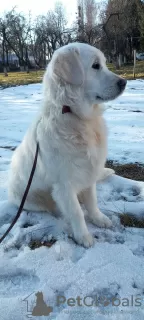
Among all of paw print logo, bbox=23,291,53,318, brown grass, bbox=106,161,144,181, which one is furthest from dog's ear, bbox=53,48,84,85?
brown grass, bbox=106,161,144,181

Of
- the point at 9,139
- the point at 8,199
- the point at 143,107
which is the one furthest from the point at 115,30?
the point at 8,199

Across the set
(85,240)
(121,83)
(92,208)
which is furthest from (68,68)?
(85,240)

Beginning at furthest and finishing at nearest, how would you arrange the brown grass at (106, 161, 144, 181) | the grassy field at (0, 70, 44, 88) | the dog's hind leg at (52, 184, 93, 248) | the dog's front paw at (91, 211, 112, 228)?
the grassy field at (0, 70, 44, 88), the brown grass at (106, 161, 144, 181), the dog's front paw at (91, 211, 112, 228), the dog's hind leg at (52, 184, 93, 248)

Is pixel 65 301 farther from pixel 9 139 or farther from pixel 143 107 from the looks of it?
pixel 143 107

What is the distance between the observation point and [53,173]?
2.33 metres

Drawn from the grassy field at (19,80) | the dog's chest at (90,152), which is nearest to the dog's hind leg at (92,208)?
the dog's chest at (90,152)

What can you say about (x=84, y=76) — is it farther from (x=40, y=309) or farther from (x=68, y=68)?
(x=40, y=309)

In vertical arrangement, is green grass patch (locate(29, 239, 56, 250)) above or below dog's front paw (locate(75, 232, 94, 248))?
below

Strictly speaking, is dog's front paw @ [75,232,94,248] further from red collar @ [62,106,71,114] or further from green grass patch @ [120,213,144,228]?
red collar @ [62,106,71,114]

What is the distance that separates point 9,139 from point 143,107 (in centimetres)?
414

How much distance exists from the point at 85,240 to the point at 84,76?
1.33 metres

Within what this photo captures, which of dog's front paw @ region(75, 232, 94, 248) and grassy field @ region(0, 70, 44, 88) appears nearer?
dog's front paw @ region(75, 232, 94, 248)

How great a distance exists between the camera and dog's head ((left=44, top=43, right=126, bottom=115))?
2193 millimetres

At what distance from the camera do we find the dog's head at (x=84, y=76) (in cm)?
219
